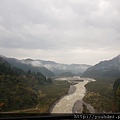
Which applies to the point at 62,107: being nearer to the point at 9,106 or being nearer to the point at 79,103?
the point at 79,103

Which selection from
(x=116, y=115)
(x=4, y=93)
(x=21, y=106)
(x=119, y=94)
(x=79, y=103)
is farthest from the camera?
(x=79, y=103)

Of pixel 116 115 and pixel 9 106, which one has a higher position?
pixel 116 115

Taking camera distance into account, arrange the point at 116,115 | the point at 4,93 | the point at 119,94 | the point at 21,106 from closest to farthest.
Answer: the point at 116,115 → the point at 119,94 → the point at 21,106 → the point at 4,93

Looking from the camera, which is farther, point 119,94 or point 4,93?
point 4,93

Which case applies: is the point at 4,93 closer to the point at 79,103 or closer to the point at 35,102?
the point at 35,102

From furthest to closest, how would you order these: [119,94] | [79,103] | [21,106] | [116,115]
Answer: [79,103] → [21,106] → [119,94] → [116,115]

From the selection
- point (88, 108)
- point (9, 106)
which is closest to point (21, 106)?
point (9, 106)

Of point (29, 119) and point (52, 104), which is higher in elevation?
point (29, 119)

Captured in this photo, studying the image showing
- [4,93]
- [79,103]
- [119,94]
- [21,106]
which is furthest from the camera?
[79,103]

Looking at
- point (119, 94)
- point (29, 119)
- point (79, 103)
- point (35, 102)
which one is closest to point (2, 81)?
point (35, 102)
